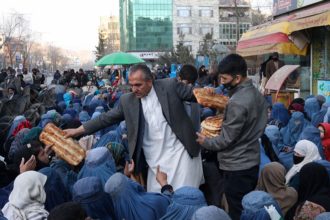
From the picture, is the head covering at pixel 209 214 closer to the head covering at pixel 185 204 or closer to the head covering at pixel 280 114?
the head covering at pixel 185 204

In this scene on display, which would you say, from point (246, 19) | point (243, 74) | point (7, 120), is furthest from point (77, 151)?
point (246, 19)

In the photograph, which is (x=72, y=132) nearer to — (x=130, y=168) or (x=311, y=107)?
(x=130, y=168)

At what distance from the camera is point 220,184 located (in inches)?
164

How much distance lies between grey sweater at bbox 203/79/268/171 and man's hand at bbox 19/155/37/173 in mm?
1604

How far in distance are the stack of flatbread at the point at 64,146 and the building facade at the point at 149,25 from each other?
6857 centimetres

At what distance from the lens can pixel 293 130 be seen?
6.45 metres

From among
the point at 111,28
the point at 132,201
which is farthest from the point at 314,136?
the point at 111,28

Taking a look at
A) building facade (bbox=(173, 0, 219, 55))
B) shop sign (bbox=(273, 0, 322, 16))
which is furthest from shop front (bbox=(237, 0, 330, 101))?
building facade (bbox=(173, 0, 219, 55))

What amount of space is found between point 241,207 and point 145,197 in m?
0.72

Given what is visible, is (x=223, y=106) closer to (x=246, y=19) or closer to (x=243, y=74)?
(x=243, y=74)

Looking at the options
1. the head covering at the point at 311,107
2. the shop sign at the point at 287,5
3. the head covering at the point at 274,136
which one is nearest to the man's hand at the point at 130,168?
the head covering at the point at 274,136

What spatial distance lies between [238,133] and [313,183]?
107 centimetres

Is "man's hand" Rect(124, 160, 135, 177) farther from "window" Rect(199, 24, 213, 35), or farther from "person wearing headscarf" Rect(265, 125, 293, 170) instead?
"window" Rect(199, 24, 213, 35)

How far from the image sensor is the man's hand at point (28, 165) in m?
4.09
